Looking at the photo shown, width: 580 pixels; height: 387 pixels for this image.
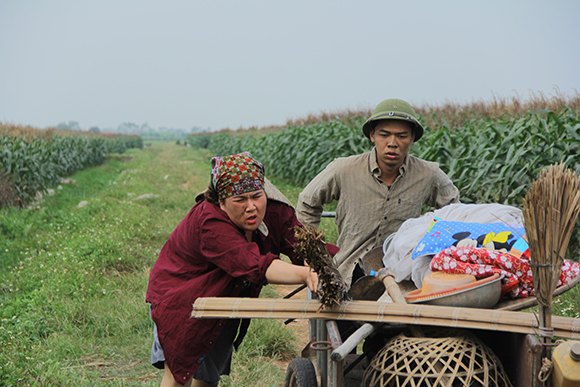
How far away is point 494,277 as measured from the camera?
1.68 meters

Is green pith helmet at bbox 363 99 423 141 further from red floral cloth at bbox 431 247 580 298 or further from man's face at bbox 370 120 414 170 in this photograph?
red floral cloth at bbox 431 247 580 298

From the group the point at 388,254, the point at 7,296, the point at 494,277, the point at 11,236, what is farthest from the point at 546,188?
the point at 11,236

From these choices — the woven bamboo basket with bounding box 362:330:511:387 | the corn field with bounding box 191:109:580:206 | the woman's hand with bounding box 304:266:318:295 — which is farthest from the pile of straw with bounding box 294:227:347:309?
the corn field with bounding box 191:109:580:206

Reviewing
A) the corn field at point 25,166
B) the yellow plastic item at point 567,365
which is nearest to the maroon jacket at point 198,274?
the yellow plastic item at point 567,365

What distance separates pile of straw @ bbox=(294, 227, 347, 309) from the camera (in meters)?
1.56

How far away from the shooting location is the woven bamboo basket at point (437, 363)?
150 centimetres

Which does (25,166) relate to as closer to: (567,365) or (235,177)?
(235,177)

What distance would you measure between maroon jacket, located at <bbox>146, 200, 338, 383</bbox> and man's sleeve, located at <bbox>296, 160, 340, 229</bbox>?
73 cm

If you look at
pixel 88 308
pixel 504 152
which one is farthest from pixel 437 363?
pixel 504 152

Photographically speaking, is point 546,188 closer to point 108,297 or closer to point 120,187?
point 108,297

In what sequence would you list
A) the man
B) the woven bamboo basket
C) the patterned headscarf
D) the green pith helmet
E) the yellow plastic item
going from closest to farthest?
the yellow plastic item
the woven bamboo basket
the patterned headscarf
the green pith helmet
the man

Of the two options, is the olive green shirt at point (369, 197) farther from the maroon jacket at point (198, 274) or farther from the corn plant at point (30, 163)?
the corn plant at point (30, 163)

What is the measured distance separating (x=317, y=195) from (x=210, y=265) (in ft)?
3.49

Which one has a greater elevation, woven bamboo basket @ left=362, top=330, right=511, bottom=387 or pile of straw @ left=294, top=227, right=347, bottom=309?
pile of straw @ left=294, top=227, right=347, bottom=309
